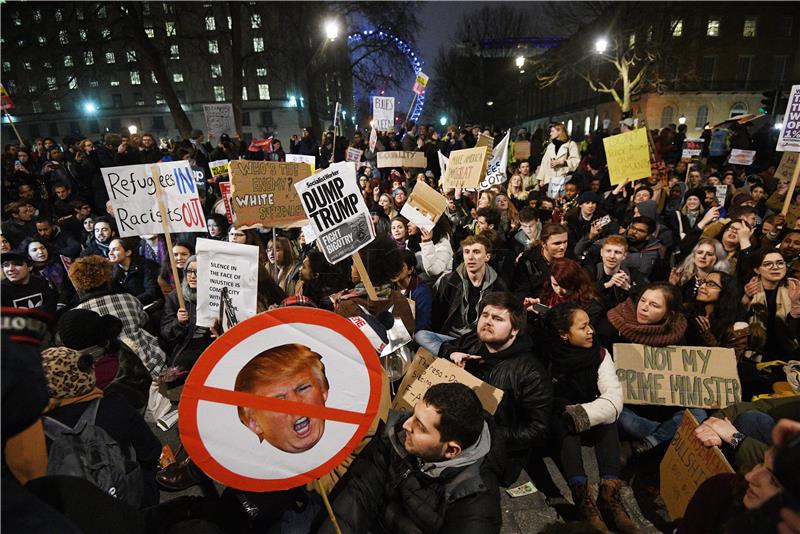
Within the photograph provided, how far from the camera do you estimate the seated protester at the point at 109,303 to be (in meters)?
3.80

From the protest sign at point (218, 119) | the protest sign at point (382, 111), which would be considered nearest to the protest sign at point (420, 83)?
the protest sign at point (382, 111)

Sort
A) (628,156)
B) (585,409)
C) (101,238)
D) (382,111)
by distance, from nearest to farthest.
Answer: (585,409) < (101,238) < (628,156) < (382,111)

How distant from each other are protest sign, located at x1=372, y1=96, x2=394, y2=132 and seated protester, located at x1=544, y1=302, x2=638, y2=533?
423 inches

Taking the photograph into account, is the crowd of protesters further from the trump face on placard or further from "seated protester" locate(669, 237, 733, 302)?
the trump face on placard

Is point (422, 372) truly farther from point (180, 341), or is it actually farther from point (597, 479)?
point (180, 341)

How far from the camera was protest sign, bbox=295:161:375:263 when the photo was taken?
3361 millimetres

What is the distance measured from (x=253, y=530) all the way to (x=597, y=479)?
2.59 metres

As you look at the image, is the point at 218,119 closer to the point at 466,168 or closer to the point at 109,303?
the point at 466,168

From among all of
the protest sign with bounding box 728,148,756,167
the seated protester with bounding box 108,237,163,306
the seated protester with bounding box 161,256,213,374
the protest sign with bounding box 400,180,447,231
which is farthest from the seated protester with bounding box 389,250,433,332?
the protest sign with bounding box 728,148,756,167

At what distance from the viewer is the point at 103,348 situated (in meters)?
3.00

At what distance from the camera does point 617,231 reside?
5.68 m

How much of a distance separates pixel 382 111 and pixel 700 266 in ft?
34.2

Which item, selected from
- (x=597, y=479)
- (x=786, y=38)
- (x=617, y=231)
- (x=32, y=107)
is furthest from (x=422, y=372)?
(x=32, y=107)

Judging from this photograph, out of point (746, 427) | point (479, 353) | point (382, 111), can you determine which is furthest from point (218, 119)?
point (746, 427)
